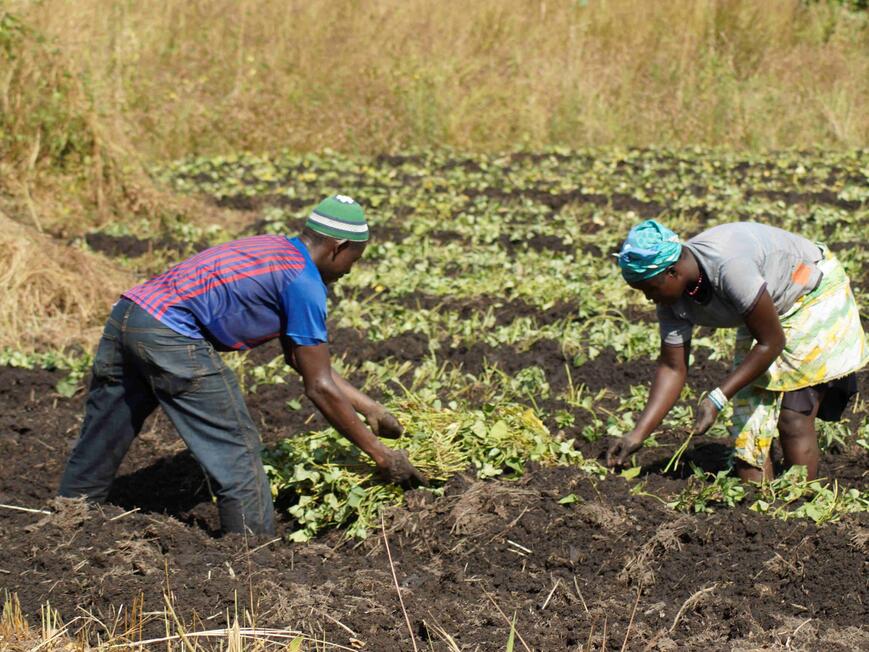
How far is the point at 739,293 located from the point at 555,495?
1170 mm

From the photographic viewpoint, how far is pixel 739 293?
15.0 ft

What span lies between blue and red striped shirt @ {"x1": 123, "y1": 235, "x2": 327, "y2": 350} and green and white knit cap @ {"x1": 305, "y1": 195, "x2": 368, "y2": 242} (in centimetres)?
13

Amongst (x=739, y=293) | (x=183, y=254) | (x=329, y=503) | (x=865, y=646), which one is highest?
(x=739, y=293)

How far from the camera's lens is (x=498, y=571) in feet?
15.2

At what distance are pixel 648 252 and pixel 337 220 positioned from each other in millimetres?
1252

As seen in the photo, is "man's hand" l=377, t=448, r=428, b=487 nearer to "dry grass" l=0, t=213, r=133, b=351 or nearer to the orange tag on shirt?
the orange tag on shirt

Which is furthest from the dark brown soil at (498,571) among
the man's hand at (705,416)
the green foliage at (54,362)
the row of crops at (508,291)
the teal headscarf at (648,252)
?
the green foliage at (54,362)

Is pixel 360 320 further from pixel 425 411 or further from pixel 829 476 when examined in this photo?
pixel 829 476

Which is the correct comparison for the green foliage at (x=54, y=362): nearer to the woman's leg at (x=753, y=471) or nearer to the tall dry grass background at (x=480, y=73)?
the woman's leg at (x=753, y=471)

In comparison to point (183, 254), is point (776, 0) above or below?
above

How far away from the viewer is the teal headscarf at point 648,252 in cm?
445

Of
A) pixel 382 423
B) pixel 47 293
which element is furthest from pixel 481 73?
pixel 382 423

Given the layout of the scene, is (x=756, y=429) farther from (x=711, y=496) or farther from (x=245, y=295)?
(x=245, y=295)

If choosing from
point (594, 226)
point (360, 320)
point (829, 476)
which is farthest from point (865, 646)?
point (594, 226)
